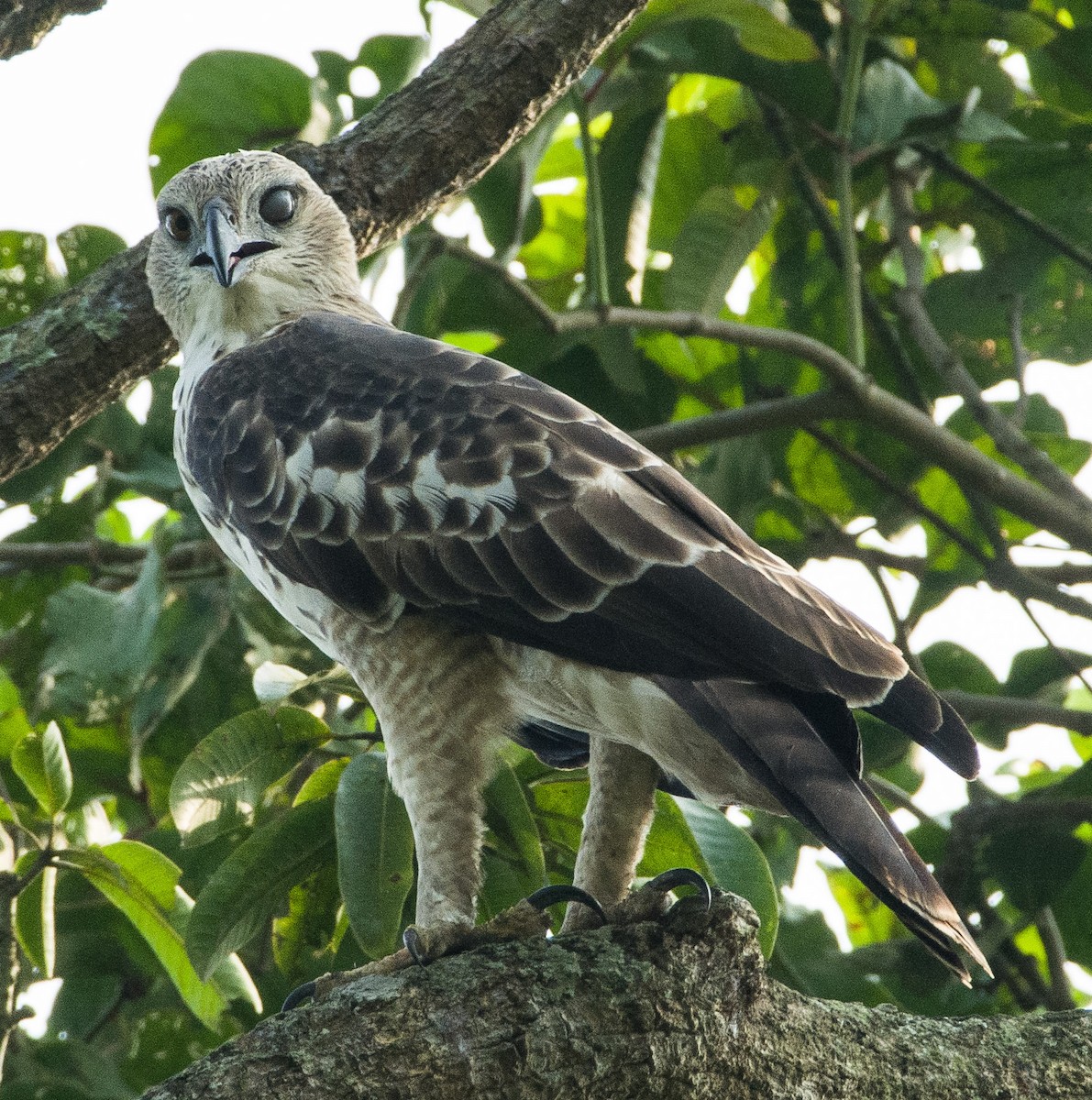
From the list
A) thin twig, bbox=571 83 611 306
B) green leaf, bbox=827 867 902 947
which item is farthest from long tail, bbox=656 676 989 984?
green leaf, bbox=827 867 902 947

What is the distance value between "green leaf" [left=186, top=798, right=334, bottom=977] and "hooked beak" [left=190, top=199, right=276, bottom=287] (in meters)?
1.47

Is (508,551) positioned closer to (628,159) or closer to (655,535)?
(655,535)

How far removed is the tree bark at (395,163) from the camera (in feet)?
11.2

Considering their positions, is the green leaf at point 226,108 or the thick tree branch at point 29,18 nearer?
the thick tree branch at point 29,18

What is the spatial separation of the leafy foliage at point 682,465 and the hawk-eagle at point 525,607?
136 millimetres

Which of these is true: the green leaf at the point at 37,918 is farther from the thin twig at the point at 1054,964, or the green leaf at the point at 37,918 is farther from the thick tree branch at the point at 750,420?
the thin twig at the point at 1054,964

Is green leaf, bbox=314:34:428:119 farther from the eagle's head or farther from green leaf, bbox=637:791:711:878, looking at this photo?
green leaf, bbox=637:791:711:878

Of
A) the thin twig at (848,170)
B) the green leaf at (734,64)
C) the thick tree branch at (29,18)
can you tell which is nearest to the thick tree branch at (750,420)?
the thin twig at (848,170)

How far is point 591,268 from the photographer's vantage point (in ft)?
13.2

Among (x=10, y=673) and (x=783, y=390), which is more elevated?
(x=783, y=390)

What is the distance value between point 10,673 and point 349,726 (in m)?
1.21

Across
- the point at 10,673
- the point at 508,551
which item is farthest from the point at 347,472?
the point at 10,673

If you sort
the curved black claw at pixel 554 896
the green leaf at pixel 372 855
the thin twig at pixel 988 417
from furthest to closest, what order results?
the thin twig at pixel 988 417
the green leaf at pixel 372 855
the curved black claw at pixel 554 896

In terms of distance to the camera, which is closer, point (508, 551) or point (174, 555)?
point (508, 551)
